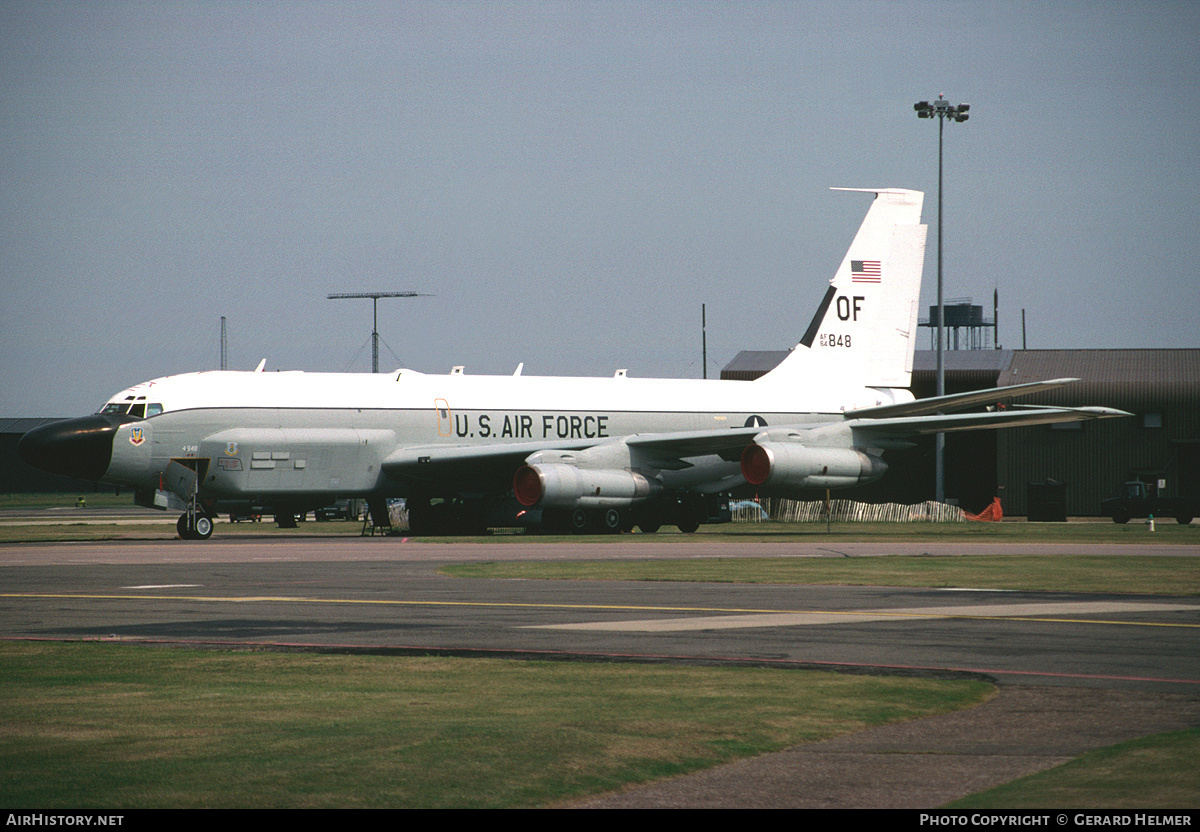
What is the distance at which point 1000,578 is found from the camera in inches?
906

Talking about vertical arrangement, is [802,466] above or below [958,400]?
below

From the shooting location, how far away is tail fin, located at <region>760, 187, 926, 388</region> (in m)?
49.3

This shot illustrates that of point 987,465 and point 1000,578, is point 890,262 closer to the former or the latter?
point 987,465

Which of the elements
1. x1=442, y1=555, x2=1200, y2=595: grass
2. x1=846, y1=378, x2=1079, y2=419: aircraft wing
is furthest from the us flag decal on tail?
x1=442, y1=555, x2=1200, y2=595: grass

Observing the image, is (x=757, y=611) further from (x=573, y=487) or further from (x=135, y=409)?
(x=135, y=409)

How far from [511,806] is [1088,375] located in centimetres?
6331

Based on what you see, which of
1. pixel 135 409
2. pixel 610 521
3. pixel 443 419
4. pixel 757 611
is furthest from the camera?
pixel 610 521

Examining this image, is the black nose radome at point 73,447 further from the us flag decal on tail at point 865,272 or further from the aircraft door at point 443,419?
the us flag decal on tail at point 865,272

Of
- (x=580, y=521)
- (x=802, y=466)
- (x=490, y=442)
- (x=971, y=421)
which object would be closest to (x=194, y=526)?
(x=490, y=442)

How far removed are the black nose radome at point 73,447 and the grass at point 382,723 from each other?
77.3 feet

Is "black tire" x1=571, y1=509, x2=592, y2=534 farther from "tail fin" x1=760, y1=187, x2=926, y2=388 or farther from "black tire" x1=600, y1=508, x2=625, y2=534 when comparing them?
"tail fin" x1=760, y1=187, x2=926, y2=388

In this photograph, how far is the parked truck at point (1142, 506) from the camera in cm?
5528

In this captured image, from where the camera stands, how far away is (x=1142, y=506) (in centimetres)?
5647

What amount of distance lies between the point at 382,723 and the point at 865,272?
42.4 m
